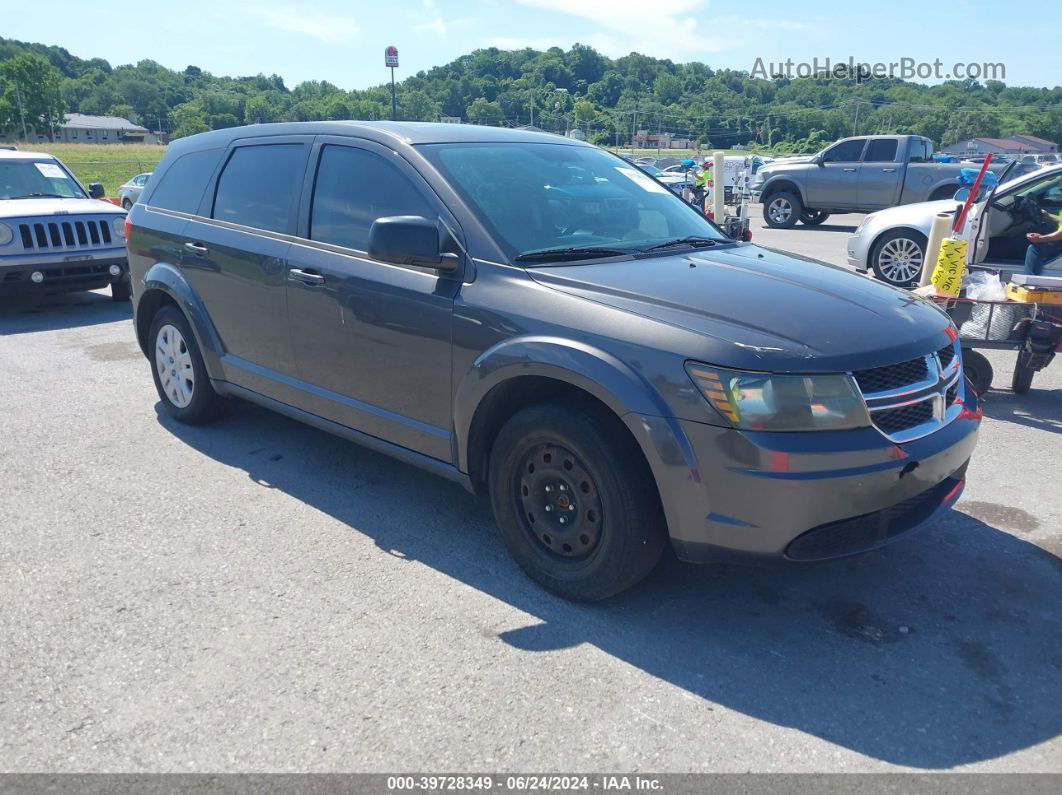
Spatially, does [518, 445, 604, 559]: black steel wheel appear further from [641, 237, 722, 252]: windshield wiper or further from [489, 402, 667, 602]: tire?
[641, 237, 722, 252]: windshield wiper

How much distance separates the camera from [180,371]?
5.39m

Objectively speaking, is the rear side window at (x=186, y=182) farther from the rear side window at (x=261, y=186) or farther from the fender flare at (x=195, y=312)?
the fender flare at (x=195, y=312)

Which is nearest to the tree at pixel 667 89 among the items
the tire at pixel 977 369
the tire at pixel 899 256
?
the tire at pixel 899 256

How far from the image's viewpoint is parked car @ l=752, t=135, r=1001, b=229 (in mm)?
18234

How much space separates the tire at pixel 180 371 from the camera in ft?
17.1

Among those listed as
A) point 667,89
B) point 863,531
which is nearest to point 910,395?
point 863,531

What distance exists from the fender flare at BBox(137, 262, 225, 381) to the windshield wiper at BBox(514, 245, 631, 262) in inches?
88.9

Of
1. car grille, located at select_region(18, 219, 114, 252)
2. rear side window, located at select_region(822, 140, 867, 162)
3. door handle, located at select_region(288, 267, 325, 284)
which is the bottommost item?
car grille, located at select_region(18, 219, 114, 252)

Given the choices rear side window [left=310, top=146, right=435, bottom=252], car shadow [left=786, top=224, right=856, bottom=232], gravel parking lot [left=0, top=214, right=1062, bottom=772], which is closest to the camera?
gravel parking lot [left=0, top=214, right=1062, bottom=772]

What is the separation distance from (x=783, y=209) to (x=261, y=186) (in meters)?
17.1

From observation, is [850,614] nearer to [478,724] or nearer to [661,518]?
[661,518]

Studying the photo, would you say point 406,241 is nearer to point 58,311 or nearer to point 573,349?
point 573,349

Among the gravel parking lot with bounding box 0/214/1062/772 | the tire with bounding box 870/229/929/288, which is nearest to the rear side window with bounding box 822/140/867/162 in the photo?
the tire with bounding box 870/229/929/288

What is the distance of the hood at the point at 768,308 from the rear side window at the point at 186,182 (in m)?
2.72
